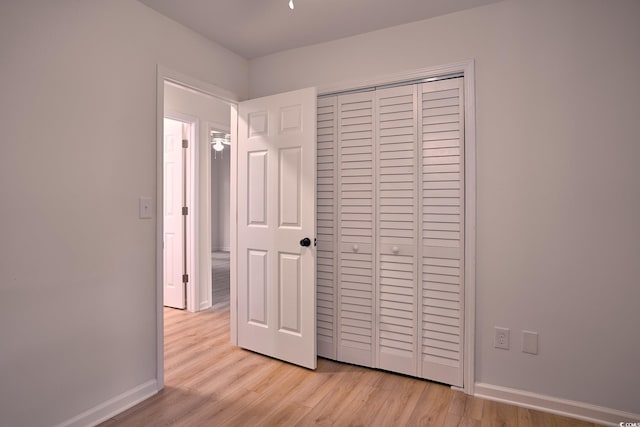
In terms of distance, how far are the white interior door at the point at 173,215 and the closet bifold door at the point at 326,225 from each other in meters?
1.97

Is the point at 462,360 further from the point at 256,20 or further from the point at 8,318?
the point at 256,20

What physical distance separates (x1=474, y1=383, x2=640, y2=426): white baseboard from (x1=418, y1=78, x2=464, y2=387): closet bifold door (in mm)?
197

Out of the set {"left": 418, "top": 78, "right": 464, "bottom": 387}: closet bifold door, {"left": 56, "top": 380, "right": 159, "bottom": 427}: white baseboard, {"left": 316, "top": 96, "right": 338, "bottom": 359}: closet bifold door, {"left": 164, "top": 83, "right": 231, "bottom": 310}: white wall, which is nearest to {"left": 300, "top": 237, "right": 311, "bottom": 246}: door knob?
{"left": 316, "top": 96, "right": 338, "bottom": 359}: closet bifold door

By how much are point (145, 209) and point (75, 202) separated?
1.36 feet

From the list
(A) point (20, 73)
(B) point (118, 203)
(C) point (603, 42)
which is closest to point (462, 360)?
(C) point (603, 42)

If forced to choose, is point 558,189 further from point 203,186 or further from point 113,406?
point 203,186

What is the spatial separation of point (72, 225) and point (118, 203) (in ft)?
0.92

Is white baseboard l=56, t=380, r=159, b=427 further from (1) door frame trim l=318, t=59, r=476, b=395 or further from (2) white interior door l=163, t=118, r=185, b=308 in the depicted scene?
(1) door frame trim l=318, t=59, r=476, b=395

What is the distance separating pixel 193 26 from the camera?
2.50 meters

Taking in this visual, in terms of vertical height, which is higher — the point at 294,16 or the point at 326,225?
the point at 294,16

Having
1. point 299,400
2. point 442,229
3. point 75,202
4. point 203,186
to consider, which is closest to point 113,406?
point 299,400

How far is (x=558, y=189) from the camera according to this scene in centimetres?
206

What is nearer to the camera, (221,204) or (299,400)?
(299,400)

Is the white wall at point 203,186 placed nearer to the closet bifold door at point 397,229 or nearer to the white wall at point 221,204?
the closet bifold door at point 397,229
